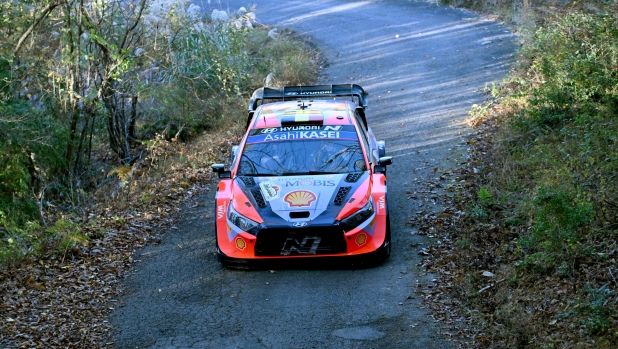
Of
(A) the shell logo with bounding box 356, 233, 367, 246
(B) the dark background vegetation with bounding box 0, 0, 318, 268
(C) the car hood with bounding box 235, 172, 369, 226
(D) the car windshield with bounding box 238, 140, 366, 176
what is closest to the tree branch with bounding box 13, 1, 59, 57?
(B) the dark background vegetation with bounding box 0, 0, 318, 268

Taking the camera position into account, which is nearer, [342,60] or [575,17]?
[575,17]

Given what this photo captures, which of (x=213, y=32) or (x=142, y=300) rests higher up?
(x=213, y=32)

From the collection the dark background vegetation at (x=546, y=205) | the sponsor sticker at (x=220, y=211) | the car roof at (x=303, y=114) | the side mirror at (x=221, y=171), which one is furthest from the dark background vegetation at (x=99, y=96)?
the dark background vegetation at (x=546, y=205)

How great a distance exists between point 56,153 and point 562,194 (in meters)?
11.0

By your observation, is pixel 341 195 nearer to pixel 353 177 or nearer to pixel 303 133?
pixel 353 177

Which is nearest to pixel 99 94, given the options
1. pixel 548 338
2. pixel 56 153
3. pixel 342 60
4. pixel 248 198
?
pixel 56 153

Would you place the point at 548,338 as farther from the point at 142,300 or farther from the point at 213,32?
the point at 213,32

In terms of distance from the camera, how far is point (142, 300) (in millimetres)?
8102

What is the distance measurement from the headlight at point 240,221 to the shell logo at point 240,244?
0.13m

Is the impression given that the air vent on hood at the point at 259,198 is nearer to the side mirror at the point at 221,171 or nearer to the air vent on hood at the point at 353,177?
the side mirror at the point at 221,171

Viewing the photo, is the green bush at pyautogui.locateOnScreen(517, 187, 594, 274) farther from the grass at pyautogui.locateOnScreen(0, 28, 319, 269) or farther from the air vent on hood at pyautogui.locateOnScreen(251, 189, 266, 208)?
the grass at pyautogui.locateOnScreen(0, 28, 319, 269)

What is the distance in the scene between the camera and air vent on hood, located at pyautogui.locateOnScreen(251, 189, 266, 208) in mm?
8578

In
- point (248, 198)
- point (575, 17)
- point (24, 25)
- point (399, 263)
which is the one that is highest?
point (24, 25)

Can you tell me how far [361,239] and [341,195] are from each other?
0.61 metres
